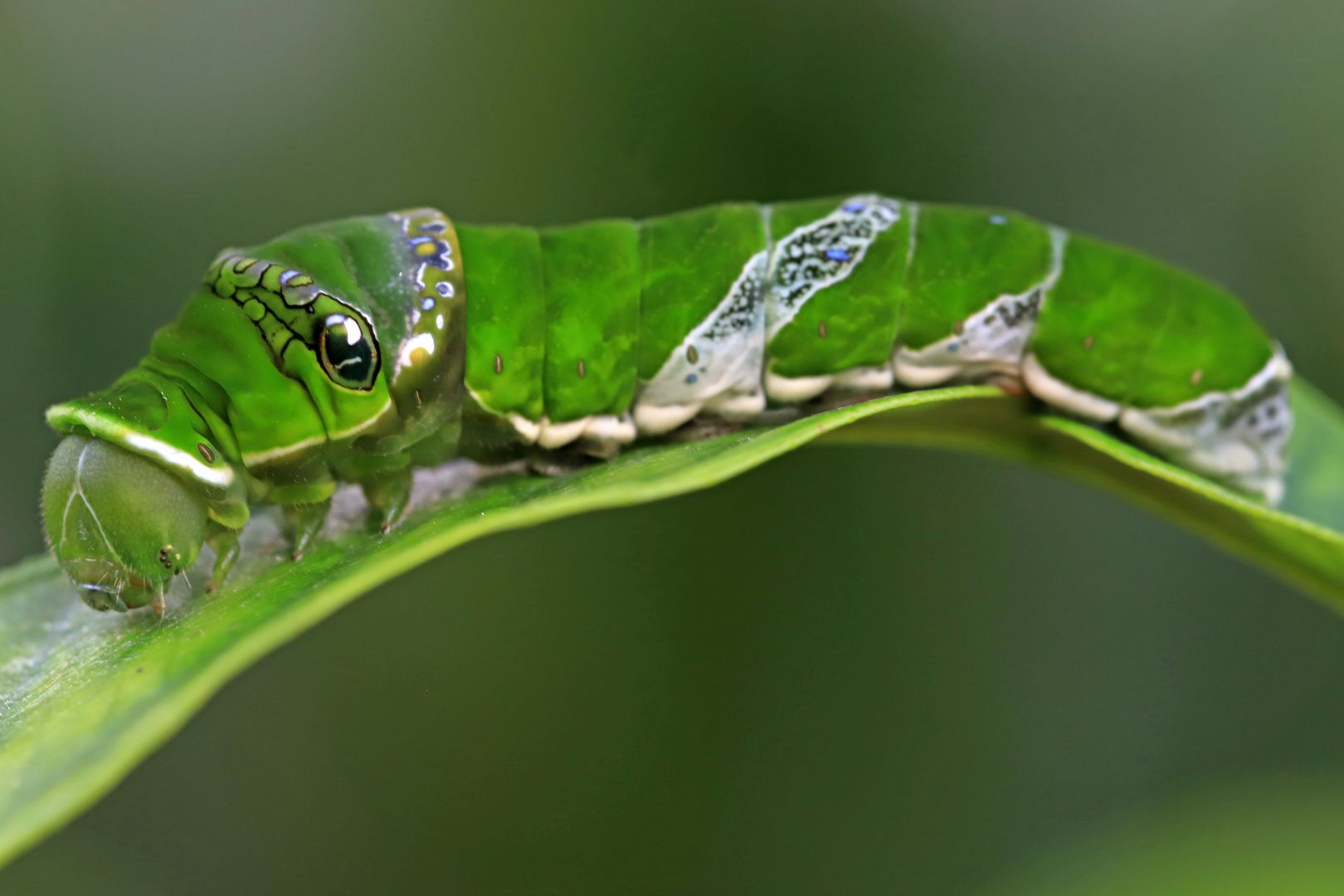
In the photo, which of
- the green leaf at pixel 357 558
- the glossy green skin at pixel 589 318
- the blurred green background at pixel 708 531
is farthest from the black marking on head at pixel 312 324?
the blurred green background at pixel 708 531

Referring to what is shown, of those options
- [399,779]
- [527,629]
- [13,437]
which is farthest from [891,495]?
[13,437]

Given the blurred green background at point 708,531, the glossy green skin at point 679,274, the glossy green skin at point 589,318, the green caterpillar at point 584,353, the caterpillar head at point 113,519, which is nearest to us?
the caterpillar head at point 113,519

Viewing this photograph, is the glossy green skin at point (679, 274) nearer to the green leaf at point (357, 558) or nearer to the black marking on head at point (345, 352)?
the green leaf at point (357, 558)

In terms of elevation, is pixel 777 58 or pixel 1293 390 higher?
pixel 777 58

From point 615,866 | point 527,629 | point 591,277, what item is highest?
point 591,277

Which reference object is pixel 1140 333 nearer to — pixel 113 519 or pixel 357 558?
pixel 357 558

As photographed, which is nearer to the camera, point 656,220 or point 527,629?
point 656,220

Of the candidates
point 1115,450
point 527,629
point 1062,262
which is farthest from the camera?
point 527,629

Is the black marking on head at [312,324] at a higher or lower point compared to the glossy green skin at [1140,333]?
higher

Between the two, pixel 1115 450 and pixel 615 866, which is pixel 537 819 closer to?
pixel 615 866
